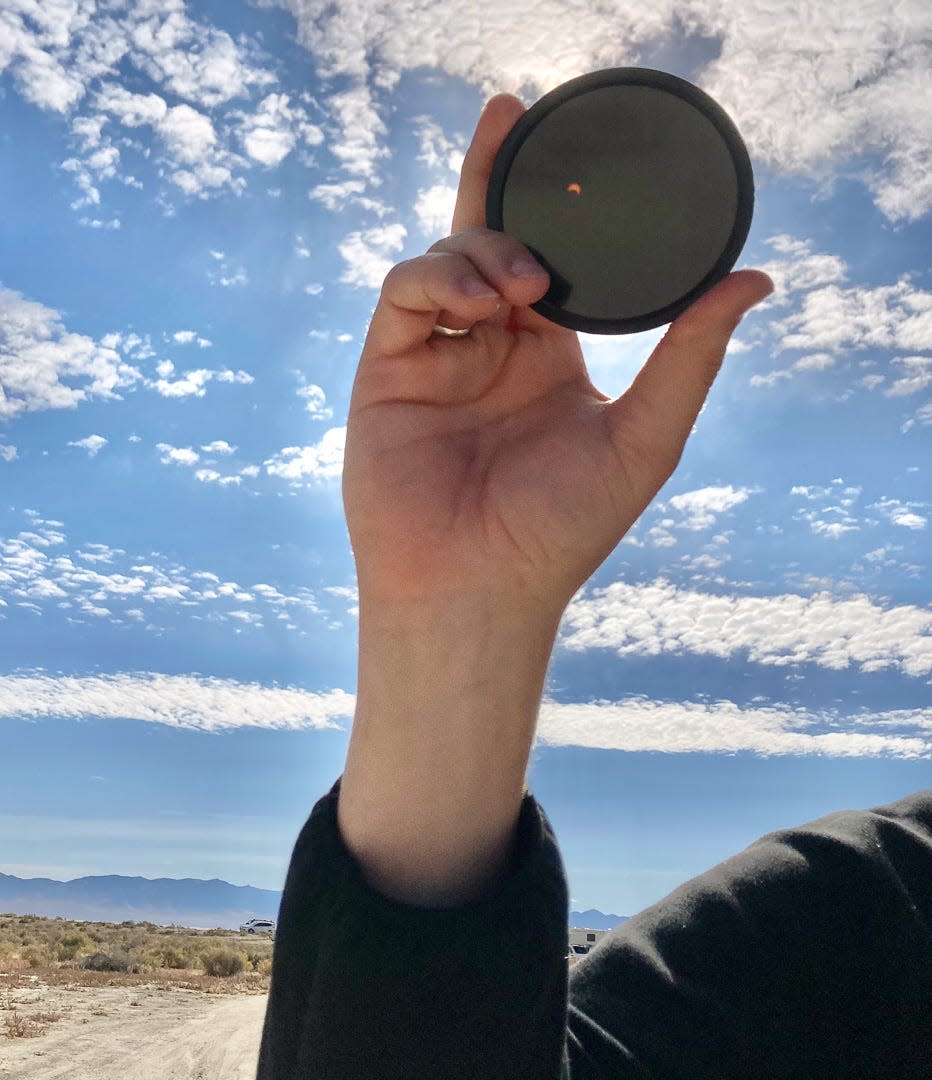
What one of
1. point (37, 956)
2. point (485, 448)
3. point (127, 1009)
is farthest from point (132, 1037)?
point (485, 448)

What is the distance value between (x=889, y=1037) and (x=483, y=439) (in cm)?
158

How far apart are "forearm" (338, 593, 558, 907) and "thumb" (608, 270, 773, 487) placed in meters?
0.45

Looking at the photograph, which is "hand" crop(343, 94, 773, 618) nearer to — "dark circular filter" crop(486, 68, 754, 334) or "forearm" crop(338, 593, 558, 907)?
"forearm" crop(338, 593, 558, 907)

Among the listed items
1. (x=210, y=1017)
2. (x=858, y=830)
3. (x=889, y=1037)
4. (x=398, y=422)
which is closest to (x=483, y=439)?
(x=398, y=422)

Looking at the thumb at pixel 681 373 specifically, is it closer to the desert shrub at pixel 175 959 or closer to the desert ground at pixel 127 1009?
the desert ground at pixel 127 1009

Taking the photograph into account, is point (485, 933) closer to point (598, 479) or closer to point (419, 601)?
point (419, 601)

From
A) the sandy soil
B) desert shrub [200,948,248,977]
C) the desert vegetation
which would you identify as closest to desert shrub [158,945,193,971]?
the desert vegetation

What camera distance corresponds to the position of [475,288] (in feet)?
7.14

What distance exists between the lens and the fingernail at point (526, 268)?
229cm

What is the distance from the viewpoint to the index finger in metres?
2.59

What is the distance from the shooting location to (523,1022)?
1.81 metres

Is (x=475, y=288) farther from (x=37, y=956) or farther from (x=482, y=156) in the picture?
(x=37, y=956)

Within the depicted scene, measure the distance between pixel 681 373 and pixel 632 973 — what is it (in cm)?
129

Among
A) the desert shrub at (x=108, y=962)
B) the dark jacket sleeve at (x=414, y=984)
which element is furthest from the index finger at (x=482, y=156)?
the desert shrub at (x=108, y=962)
